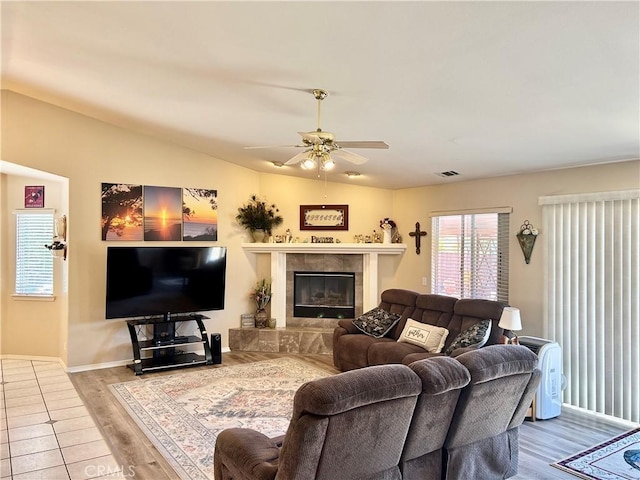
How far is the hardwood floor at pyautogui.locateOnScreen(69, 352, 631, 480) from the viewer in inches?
127

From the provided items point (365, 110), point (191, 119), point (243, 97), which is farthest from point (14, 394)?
point (365, 110)

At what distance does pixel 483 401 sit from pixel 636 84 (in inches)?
85.2

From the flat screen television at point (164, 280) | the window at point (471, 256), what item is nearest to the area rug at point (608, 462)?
the window at point (471, 256)

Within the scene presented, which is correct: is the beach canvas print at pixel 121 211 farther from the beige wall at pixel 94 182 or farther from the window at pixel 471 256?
the window at pixel 471 256

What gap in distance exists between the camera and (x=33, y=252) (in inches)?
249

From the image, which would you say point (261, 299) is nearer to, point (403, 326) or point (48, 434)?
point (403, 326)

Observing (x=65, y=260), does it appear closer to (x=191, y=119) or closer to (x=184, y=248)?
(x=184, y=248)

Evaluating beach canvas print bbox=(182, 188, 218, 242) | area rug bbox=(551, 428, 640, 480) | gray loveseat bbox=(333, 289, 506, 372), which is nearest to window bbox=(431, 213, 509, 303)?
gray loveseat bbox=(333, 289, 506, 372)

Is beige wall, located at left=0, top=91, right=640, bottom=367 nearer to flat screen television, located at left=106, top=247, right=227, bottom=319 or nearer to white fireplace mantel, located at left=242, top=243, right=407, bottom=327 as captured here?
white fireplace mantel, located at left=242, top=243, right=407, bottom=327

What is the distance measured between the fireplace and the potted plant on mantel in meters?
0.88

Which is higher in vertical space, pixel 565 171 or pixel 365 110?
pixel 365 110

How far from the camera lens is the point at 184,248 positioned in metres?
5.93

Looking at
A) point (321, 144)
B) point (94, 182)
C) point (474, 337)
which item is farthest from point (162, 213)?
point (474, 337)

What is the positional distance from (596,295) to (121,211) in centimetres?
591
